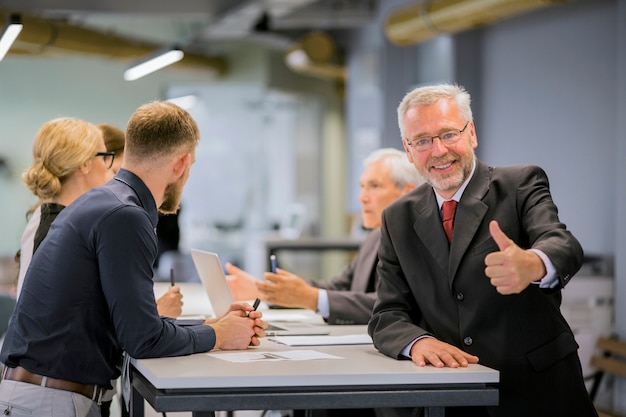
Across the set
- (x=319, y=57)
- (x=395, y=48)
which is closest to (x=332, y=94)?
(x=319, y=57)

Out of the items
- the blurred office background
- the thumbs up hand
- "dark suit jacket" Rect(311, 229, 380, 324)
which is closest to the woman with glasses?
the blurred office background

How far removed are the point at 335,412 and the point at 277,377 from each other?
6.01 feet

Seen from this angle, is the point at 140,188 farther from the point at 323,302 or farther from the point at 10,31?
the point at 10,31

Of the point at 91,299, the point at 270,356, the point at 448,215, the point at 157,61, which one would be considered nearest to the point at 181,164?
the point at 91,299

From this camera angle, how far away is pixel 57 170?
3.83 m

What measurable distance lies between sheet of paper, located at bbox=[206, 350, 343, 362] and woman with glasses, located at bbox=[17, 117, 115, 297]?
1141 millimetres

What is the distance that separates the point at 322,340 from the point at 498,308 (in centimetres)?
74

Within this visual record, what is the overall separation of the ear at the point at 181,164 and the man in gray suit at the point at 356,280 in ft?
3.40

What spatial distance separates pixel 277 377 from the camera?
8.60 feet

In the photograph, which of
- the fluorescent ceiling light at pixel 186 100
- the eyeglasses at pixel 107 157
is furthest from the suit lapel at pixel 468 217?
the fluorescent ceiling light at pixel 186 100

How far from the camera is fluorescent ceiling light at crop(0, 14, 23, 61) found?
680cm

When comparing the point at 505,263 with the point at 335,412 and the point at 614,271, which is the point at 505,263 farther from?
the point at 614,271

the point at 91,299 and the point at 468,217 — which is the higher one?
the point at 468,217

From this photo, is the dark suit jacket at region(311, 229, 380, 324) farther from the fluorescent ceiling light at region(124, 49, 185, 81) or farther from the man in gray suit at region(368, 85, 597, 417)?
the fluorescent ceiling light at region(124, 49, 185, 81)
